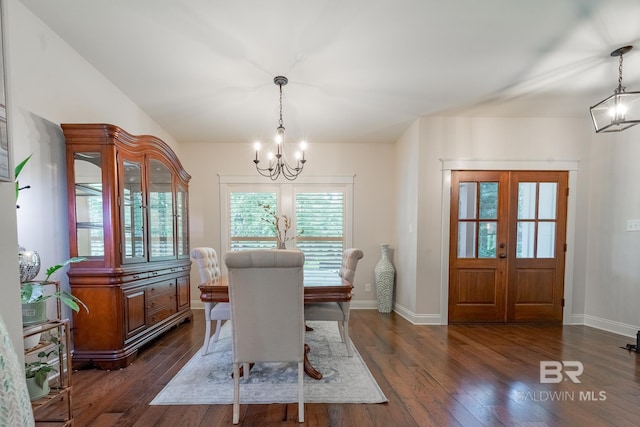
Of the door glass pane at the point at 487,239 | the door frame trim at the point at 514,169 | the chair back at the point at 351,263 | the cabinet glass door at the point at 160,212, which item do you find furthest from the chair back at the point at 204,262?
the door glass pane at the point at 487,239

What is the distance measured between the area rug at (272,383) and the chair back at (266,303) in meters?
0.46

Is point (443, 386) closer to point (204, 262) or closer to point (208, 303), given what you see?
point (208, 303)

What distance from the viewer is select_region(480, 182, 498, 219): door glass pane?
337 cm

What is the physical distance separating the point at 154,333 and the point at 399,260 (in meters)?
3.19

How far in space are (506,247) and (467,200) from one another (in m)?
0.77

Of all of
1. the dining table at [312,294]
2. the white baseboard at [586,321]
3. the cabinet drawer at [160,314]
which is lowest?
the white baseboard at [586,321]

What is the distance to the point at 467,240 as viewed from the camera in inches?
133

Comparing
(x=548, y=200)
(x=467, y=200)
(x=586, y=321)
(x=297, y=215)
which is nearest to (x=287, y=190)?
(x=297, y=215)

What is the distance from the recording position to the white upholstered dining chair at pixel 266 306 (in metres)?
1.53

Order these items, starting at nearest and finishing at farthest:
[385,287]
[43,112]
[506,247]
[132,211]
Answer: [43,112] < [132,211] < [506,247] < [385,287]

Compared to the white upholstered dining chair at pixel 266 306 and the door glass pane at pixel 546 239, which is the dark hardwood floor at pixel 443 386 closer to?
the white upholstered dining chair at pixel 266 306

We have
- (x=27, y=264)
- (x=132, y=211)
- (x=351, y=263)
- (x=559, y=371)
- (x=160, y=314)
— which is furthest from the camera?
(x=160, y=314)

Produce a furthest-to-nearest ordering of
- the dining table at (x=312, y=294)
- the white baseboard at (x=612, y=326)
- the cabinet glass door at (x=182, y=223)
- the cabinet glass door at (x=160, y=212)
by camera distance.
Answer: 1. the cabinet glass door at (x=182, y=223)
2. the white baseboard at (x=612, y=326)
3. the cabinet glass door at (x=160, y=212)
4. the dining table at (x=312, y=294)

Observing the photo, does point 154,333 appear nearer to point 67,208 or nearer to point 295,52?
point 67,208
